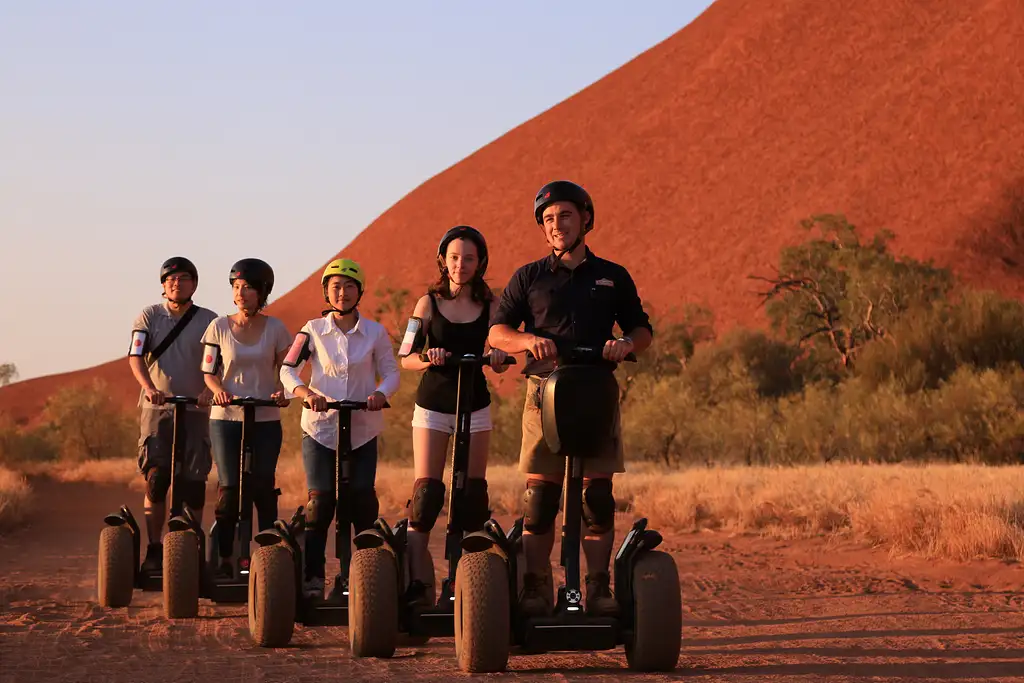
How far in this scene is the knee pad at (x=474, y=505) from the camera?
7.84 m

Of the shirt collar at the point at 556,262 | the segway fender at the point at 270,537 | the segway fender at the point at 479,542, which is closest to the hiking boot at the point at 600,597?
the segway fender at the point at 479,542

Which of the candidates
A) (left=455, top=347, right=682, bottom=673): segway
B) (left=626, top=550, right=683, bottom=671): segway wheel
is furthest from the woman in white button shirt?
(left=626, top=550, right=683, bottom=671): segway wheel

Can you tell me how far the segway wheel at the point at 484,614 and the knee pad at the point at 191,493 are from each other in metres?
4.17

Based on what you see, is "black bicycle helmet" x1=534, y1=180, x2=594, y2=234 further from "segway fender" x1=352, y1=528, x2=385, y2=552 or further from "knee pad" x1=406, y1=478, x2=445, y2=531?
"segway fender" x1=352, y1=528, x2=385, y2=552

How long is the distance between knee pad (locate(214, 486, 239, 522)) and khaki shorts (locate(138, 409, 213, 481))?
74 centimetres

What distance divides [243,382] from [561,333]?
137 inches

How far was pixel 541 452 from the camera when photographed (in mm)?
6875

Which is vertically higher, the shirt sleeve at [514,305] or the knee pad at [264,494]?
the shirt sleeve at [514,305]

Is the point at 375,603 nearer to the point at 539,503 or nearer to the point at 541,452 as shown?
the point at 539,503

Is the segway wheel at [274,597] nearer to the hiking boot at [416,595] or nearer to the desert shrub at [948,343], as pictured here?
the hiking boot at [416,595]

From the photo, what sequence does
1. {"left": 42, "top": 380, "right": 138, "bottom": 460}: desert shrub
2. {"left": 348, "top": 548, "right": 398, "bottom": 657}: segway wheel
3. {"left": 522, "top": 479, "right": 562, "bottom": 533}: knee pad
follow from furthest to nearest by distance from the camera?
{"left": 42, "top": 380, "right": 138, "bottom": 460}: desert shrub < {"left": 348, "top": 548, "right": 398, "bottom": 657}: segway wheel < {"left": 522, "top": 479, "right": 562, "bottom": 533}: knee pad

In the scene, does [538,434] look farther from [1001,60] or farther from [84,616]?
[1001,60]

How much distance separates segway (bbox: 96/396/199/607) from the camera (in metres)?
10.1

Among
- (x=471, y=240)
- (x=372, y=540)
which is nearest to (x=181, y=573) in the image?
(x=372, y=540)
